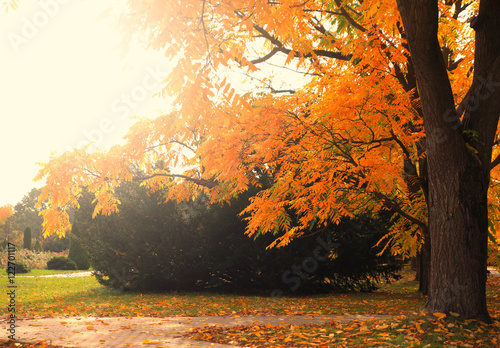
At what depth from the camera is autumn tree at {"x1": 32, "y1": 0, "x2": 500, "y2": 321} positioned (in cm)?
492

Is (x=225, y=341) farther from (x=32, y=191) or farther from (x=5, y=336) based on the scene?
(x=32, y=191)

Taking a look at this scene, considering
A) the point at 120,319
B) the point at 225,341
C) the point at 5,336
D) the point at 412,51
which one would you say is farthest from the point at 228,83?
the point at 120,319

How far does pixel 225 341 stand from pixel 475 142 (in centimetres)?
485

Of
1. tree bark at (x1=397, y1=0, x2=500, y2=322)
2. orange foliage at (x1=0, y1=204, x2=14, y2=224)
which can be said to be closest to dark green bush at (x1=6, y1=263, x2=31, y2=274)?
tree bark at (x1=397, y1=0, x2=500, y2=322)

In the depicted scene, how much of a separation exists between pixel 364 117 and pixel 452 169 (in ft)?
6.38

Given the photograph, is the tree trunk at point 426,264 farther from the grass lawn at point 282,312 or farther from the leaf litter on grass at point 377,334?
the leaf litter on grass at point 377,334

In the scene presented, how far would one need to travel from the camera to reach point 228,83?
169 inches

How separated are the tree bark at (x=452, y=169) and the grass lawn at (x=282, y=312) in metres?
0.50

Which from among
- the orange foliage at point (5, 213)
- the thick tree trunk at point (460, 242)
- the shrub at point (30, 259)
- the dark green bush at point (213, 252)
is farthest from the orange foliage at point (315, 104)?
the orange foliage at point (5, 213)

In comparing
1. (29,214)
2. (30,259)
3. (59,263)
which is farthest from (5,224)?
(59,263)

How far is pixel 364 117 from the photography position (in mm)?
7207

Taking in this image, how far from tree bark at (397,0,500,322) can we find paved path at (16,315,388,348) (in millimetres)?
2233

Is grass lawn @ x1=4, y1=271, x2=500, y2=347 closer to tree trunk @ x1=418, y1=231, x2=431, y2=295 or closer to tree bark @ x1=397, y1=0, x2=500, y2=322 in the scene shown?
tree trunk @ x1=418, y1=231, x2=431, y2=295

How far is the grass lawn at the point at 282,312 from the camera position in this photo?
5.15 metres
